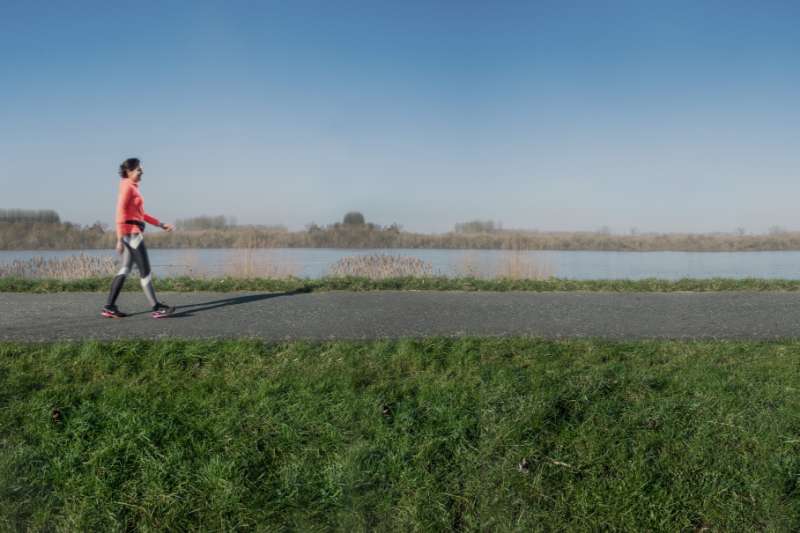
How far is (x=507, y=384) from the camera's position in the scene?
5113mm

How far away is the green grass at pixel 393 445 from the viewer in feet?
13.1

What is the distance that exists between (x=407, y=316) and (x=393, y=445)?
3.98 m

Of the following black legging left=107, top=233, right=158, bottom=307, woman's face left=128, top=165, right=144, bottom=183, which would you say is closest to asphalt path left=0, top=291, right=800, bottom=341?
black legging left=107, top=233, right=158, bottom=307

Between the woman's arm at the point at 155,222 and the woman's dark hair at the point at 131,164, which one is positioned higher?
the woman's dark hair at the point at 131,164

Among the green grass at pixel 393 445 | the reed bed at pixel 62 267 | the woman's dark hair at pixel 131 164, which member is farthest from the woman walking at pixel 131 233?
the reed bed at pixel 62 267

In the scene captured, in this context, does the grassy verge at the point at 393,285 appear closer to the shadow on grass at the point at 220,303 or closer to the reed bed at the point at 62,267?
the shadow on grass at the point at 220,303

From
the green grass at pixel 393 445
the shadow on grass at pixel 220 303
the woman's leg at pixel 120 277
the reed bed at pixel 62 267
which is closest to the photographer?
the green grass at pixel 393 445

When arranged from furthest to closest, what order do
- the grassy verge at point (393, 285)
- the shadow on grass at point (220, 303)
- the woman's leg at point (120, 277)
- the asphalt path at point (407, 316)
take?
the grassy verge at point (393, 285) < the shadow on grass at point (220, 303) < the woman's leg at point (120, 277) < the asphalt path at point (407, 316)

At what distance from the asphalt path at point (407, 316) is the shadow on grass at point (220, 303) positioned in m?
0.02

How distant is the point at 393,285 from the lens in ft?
38.6

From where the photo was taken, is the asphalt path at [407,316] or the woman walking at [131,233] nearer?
the asphalt path at [407,316]

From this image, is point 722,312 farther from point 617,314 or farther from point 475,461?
point 475,461

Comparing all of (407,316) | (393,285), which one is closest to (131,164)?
(407,316)

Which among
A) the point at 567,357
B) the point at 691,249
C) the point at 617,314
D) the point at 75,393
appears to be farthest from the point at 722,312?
the point at 691,249
